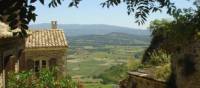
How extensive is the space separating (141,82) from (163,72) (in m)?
A: 1.08

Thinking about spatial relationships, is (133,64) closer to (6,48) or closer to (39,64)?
(39,64)

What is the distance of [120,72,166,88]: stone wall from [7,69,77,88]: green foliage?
2455 millimetres

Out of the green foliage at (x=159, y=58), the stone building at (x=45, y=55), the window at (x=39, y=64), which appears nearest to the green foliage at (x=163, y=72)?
the green foliage at (x=159, y=58)

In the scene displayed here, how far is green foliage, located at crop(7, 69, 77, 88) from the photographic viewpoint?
54.2ft

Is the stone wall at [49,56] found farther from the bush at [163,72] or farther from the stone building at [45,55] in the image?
the bush at [163,72]

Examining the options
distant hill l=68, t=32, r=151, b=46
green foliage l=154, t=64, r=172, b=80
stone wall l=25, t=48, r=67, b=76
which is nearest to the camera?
green foliage l=154, t=64, r=172, b=80

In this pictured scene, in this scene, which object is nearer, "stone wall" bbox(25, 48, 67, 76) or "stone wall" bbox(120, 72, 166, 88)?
"stone wall" bbox(120, 72, 166, 88)

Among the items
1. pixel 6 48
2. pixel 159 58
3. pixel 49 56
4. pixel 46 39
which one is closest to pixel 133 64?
pixel 159 58

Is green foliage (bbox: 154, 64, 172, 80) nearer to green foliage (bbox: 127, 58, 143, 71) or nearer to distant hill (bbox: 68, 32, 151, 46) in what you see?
green foliage (bbox: 127, 58, 143, 71)

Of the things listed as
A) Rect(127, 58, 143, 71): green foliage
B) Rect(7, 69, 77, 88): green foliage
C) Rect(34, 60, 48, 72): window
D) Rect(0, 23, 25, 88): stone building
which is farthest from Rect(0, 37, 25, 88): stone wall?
Rect(34, 60, 48, 72): window

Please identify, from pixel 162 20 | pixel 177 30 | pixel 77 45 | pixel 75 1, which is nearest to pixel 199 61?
pixel 177 30

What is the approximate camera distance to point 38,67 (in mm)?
22750

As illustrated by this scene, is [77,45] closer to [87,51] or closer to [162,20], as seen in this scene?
[87,51]

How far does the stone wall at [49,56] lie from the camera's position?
2275cm
